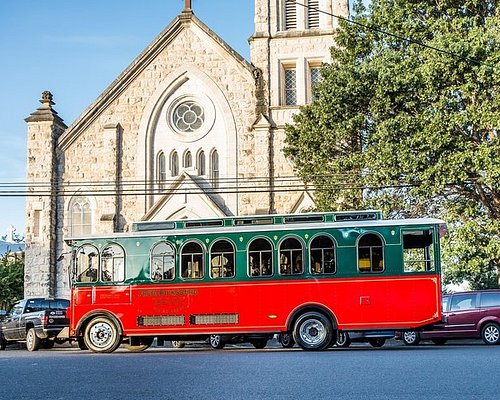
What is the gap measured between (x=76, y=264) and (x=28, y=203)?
17892 mm

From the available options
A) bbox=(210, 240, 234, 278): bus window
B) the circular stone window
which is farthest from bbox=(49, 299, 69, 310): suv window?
the circular stone window

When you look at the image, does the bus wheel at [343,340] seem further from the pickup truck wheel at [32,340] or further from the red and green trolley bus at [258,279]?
the pickup truck wheel at [32,340]

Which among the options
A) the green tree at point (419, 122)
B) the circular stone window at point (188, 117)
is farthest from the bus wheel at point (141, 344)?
the circular stone window at point (188, 117)

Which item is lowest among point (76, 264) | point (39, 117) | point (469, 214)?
point (76, 264)

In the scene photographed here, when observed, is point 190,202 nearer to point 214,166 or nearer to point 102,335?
point 214,166

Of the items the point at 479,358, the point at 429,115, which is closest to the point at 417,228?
the point at 479,358

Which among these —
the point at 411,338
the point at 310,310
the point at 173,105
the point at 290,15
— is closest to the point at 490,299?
the point at 411,338

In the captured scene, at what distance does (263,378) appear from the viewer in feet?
35.3

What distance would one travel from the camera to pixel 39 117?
36500 millimetres

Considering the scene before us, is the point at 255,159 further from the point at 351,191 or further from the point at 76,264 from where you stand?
the point at 76,264

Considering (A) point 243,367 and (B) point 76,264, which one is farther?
(B) point 76,264

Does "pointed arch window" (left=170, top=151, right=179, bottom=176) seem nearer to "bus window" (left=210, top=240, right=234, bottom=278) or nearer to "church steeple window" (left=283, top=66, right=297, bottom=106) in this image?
"church steeple window" (left=283, top=66, right=297, bottom=106)

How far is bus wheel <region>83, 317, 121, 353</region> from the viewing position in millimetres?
18766

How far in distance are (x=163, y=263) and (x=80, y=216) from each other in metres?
18.1
